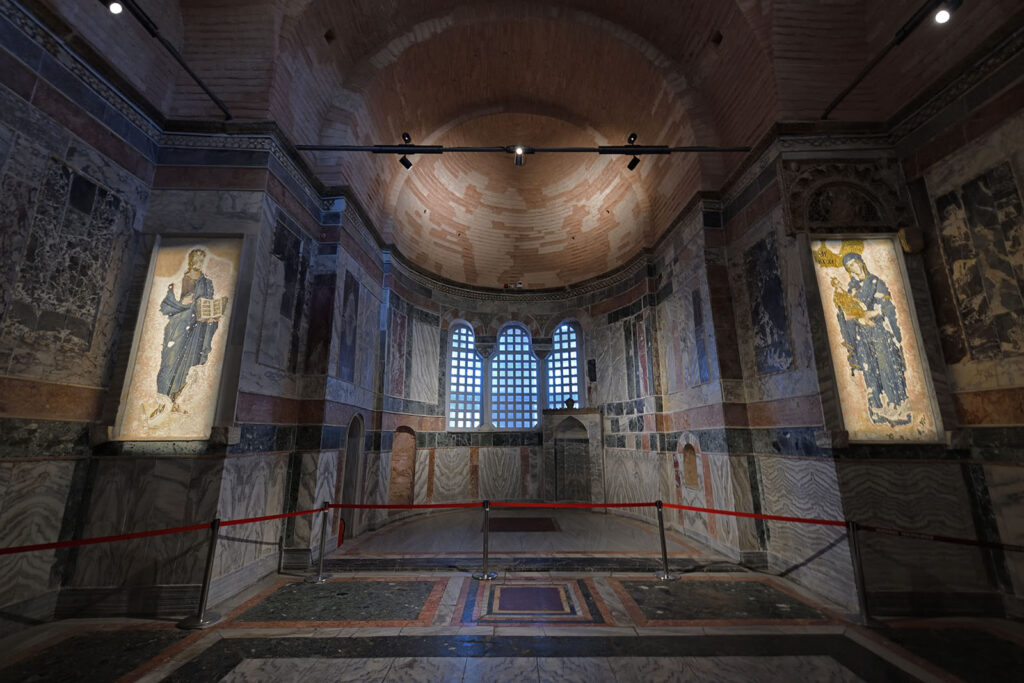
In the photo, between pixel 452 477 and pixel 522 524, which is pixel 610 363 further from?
pixel 452 477

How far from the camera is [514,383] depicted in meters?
13.8

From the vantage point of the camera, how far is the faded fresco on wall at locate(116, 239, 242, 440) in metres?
5.32

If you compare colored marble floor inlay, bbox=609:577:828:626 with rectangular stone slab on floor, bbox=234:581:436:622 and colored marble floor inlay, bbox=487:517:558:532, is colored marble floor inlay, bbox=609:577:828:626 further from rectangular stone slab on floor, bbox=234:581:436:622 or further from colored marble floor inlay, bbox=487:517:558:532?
colored marble floor inlay, bbox=487:517:558:532

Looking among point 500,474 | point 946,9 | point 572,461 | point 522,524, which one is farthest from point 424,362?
point 946,9

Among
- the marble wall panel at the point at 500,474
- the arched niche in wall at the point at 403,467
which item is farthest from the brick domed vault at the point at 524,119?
the marble wall panel at the point at 500,474

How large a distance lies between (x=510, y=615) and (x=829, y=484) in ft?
14.8

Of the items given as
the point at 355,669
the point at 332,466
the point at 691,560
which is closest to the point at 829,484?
the point at 691,560

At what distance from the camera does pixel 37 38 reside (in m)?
4.59

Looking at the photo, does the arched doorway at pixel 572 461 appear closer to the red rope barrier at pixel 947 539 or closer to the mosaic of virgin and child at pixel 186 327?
the red rope barrier at pixel 947 539

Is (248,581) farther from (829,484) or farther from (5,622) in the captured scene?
(829,484)

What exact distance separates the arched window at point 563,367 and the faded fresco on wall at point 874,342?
810 centimetres

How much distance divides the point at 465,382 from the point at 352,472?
511 cm

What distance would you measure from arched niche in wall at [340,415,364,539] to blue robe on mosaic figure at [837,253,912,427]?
8.68 metres

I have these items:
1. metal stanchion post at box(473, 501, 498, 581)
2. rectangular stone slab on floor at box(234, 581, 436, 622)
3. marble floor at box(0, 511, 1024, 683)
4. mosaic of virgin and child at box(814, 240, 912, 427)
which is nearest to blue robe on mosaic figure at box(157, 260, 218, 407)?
marble floor at box(0, 511, 1024, 683)
